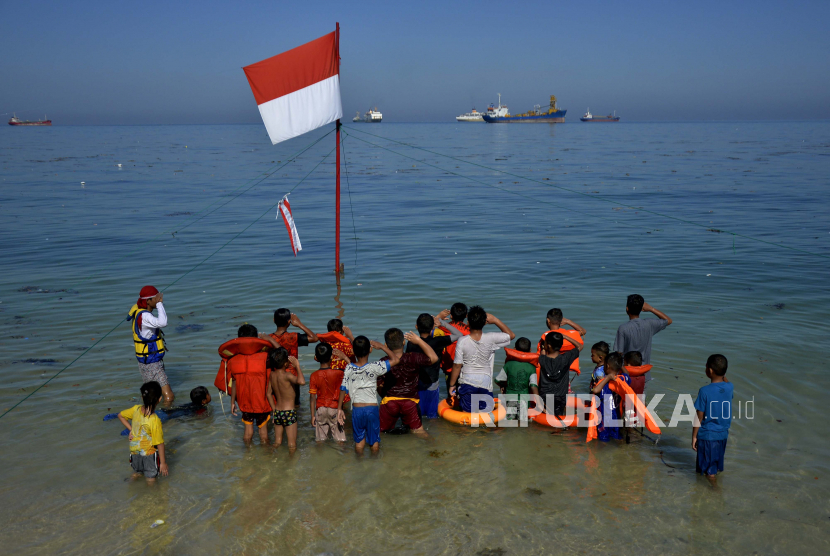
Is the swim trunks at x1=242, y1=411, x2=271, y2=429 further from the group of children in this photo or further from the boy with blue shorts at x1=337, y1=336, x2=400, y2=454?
the boy with blue shorts at x1=337, y1=336, x2=400, y2=454

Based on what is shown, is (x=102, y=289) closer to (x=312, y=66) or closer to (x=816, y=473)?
(x=312, y=66)

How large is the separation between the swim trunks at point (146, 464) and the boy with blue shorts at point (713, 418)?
18.6ft

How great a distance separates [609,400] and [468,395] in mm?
1701

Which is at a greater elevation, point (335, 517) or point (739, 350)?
point (739, 350)

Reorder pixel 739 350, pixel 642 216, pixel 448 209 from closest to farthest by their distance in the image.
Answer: pixel 739 350
pixel 642 216
pixel 448 209

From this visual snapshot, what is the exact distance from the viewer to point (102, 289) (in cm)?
1516

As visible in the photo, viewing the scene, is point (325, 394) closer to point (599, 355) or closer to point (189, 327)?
point (599, 355)

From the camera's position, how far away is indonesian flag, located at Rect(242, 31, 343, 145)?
11109 millimetres

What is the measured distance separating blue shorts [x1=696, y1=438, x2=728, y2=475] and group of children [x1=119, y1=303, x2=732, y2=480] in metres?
0.01

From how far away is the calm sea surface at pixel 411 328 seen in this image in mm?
5836

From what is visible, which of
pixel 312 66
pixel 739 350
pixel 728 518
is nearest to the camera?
pixel 728 518

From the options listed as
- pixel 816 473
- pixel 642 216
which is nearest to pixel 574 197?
pixel 642 216

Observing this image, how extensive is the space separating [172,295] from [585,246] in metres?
13.0

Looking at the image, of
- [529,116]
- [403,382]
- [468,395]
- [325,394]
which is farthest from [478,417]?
[529,116]
